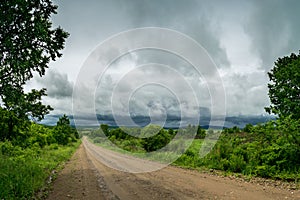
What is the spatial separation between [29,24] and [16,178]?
19.8ft

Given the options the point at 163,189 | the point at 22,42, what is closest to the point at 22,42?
the point at 22,42

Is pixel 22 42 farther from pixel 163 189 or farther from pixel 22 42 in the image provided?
pixel 163 189

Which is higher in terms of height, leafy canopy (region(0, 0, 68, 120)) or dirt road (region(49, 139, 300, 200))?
leafy canopy (region(0, 0, 68, 120))

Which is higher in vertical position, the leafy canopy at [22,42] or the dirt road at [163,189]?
the leafy canopy at [22,42]

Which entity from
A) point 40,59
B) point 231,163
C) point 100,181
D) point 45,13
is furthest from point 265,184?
point 45,13

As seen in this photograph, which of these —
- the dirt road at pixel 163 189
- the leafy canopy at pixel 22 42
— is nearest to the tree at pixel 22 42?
the leafy canopy at pixel 22 42

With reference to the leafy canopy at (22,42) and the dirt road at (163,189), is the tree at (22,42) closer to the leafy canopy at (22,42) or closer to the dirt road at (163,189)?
the leafy canopy at (22,42)

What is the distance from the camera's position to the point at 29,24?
11617mm

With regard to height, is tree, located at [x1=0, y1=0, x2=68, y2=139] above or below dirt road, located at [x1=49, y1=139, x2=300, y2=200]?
above

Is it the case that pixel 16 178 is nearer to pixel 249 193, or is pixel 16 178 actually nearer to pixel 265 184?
pixel 249 193

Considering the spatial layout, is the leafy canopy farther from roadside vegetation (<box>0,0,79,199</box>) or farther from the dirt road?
the dirt road

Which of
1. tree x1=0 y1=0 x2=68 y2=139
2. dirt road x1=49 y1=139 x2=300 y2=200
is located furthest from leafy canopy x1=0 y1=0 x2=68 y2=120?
dirt road x1=49 y1=139 x2=300 y2=200

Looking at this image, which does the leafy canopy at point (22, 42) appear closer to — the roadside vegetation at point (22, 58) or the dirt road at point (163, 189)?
the roadside vegetation at point (22, 58)

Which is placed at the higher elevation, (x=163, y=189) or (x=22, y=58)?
(x=22, y=58)
